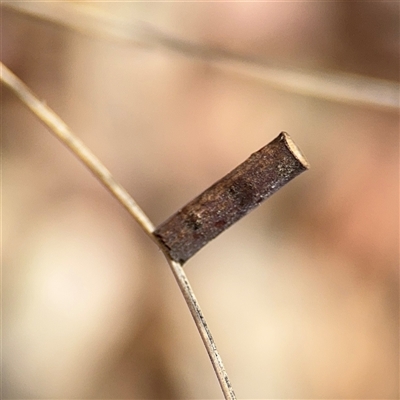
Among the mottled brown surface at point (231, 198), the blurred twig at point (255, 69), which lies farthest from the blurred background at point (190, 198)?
the mottled brown surface at point (231, 198)

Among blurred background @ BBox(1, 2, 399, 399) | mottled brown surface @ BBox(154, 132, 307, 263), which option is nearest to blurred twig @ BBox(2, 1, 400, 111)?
blurred background @ BBox(1, 2, 399, 399)

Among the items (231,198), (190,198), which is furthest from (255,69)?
(231,198)

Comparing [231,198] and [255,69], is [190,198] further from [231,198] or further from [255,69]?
[231,198]

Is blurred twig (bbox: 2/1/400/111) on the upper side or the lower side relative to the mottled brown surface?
upper

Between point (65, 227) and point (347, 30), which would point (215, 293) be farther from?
point (347, 30)

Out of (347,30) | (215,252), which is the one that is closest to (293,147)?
(215,252)

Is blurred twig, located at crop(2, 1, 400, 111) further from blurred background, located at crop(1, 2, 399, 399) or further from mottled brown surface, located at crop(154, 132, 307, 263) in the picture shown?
mottled brown surface, located at crop(154, 132, 307, 263)
